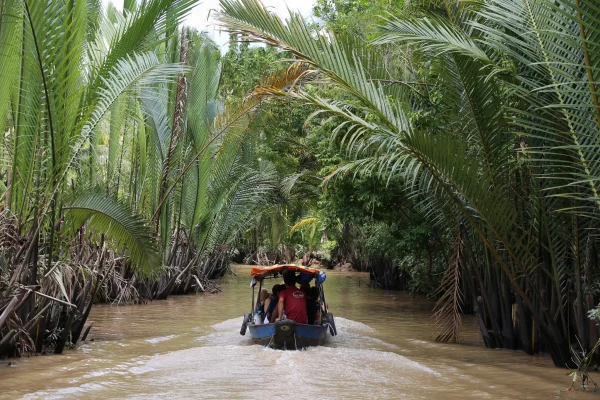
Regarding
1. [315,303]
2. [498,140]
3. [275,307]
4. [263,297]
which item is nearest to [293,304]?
[275,307]

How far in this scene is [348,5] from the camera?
22.9 metres

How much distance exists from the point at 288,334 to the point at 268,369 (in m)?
1.33

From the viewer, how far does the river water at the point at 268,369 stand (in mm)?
7297

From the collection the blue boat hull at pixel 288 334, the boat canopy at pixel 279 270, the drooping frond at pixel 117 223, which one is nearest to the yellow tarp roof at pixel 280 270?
the boat canopy at pixel 279 270

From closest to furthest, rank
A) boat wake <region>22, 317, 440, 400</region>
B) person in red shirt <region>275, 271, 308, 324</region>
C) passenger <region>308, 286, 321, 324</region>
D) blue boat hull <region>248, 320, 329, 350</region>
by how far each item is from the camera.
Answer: boat wake <region>22, 317, 440, 400</region>, blue boat hull <region>248, 320, 329, 350</region>, person in red shirt <region>275, 271, 308, 324</region>, passenger <region>308, 286, 321, 324</region>

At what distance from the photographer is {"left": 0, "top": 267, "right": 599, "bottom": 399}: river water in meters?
7.30

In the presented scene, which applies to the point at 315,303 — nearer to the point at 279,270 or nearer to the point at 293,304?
the point at 279,270

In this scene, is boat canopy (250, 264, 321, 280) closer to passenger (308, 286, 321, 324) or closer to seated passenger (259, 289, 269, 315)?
seated passenger (259, 289, 269, 315)

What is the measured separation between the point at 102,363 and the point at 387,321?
8005 millimetres

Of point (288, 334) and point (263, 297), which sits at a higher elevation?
point (263, 297)

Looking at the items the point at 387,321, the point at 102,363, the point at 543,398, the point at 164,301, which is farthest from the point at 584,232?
the point at 164,301

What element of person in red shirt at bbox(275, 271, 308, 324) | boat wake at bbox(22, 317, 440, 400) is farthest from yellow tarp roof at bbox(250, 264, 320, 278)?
boat wake at bbox(22, 317, 440, 400)

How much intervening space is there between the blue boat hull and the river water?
234mm

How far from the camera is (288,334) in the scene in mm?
9914
